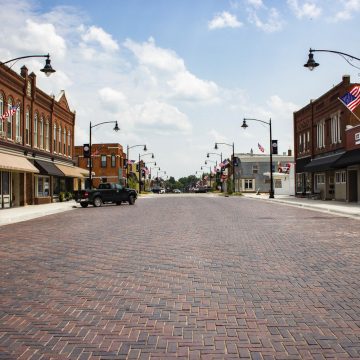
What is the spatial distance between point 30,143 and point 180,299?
32.0m

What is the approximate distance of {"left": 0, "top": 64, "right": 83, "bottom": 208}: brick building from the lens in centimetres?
3150

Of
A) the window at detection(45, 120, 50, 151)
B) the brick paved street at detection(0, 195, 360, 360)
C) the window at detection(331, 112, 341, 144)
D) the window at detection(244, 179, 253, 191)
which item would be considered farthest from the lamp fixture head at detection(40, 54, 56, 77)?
the window at detection(244, 179, 253, 191)

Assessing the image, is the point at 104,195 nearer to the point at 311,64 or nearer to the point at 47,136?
the point at 47,136

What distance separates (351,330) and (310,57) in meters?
18.0

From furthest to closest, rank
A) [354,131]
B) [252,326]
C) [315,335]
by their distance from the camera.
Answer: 1. [354,131]
2. [252,326]
3. [315,335]

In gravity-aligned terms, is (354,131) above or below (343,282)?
above

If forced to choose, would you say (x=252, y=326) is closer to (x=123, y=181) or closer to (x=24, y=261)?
(x=24, y=261)

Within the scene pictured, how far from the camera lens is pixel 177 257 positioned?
1075 cm

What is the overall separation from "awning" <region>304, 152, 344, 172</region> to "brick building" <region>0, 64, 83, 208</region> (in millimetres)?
21789

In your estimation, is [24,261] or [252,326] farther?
[24,261]

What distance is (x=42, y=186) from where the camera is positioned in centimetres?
3909

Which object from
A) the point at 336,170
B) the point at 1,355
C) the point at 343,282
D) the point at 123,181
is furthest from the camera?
the point at 123,181

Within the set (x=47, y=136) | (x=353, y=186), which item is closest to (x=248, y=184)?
(x=353, y=186)

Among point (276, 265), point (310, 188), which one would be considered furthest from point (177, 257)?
point (310, 188)
